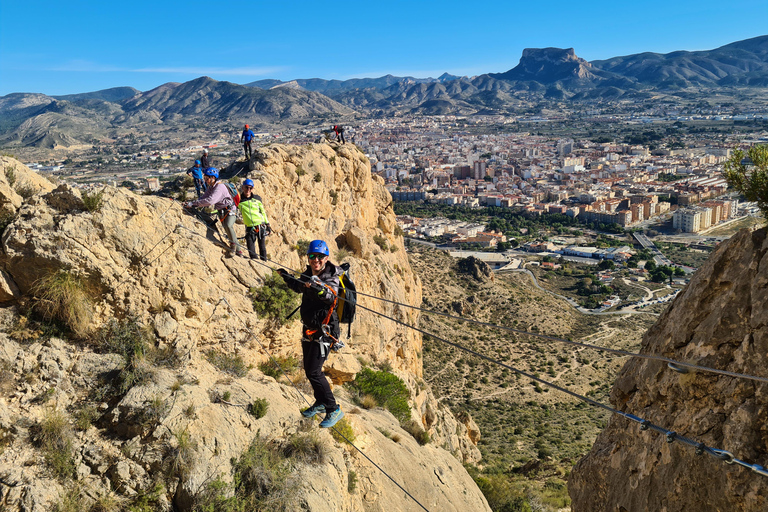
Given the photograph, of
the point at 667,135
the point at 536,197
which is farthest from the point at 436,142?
the point at 536,197

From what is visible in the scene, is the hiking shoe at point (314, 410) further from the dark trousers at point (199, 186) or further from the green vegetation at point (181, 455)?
the dark trousers at point (199, 186)

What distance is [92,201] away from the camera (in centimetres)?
677

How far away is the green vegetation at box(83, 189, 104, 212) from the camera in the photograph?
6.74m

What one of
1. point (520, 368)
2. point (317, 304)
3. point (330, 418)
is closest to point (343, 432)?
point (330, 418)

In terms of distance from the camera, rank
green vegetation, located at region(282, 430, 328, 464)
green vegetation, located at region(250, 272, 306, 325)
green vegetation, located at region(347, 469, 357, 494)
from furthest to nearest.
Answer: green vegetation, located at region(250, 272, 306, 325), green vegetation, located at region(347, 469, 357, 494), green vegetation, located at region(282, 430, 328, 464)

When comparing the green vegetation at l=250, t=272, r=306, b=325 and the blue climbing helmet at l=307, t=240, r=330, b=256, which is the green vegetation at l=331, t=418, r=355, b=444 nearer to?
the green vegetation at l=250, t=272, r=306, b=325

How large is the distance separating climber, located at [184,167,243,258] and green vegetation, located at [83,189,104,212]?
1.63 m

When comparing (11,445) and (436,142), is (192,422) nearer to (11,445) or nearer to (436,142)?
(11,445)

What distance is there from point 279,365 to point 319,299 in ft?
11.1

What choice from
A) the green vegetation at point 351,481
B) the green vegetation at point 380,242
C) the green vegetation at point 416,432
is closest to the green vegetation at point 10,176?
the green vegetation at point 351,481

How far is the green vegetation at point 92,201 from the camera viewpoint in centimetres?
674

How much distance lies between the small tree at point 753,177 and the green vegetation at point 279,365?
6.40 m

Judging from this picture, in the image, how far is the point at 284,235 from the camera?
444 inches

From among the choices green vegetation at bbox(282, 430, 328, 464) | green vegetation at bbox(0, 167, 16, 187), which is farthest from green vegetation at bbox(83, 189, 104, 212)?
green vegetation at bbox(282, 430, 328, 464)
